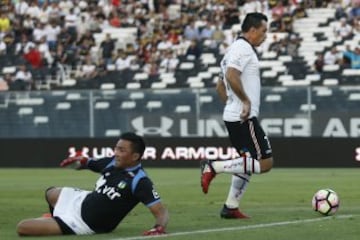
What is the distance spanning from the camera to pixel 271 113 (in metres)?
29.8

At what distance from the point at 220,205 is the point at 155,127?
44.5 feet

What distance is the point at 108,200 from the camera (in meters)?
12.2

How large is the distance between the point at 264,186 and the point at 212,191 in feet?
5.53

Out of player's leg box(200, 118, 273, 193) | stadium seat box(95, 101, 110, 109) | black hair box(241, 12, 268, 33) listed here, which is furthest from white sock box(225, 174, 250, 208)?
stadium seat box(95, 101, 110, 109)

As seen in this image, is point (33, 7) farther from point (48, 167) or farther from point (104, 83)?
point (48, 167)

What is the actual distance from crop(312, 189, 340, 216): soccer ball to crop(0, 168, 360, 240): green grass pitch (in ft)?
0.42

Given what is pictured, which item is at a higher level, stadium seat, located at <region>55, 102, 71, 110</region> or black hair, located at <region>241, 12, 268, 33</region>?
black hair, located at <region>241, 12, 268, 33</region>

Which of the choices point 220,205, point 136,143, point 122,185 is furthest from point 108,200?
point 220,205

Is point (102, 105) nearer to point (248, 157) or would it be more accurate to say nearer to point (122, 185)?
point (248, 157)

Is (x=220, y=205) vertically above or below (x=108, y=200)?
below

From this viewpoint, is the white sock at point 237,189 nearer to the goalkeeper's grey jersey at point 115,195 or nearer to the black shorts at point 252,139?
the black shorts at point 252,139

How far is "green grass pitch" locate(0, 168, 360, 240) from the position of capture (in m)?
12.6

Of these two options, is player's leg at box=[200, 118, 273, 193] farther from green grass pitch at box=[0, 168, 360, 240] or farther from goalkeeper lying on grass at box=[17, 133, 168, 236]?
goalkeeper lying on grass at box=[17, 133, 168, 236]

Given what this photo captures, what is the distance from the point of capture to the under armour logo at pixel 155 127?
30.7 metres
